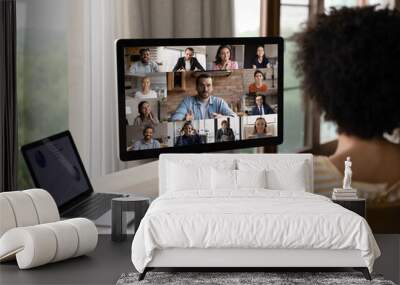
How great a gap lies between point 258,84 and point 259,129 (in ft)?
1.31

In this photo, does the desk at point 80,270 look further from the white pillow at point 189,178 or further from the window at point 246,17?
the window at point 246,17

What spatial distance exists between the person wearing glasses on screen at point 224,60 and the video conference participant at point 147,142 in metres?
0.77

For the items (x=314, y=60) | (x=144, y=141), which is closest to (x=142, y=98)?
(x=144, y=141)

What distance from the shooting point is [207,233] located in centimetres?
504

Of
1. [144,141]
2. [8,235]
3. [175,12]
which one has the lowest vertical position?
[8,235]

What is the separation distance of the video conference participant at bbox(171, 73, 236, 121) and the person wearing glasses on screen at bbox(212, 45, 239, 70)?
0.42 ft

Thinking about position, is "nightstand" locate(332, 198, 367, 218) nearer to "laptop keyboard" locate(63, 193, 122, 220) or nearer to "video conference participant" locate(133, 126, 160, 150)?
"video conference participant" locate(133, 126, 160, 150)

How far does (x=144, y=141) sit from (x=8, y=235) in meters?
1.92

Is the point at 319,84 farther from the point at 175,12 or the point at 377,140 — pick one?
Result: the point at 175,12

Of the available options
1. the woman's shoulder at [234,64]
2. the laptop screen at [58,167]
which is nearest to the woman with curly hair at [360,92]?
the woman's shoulder at [234,64]

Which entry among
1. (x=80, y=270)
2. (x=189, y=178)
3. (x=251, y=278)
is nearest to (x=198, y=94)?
(x=189, y=178)

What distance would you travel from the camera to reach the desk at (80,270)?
506 cm

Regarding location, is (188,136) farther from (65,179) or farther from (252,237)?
(252,237)

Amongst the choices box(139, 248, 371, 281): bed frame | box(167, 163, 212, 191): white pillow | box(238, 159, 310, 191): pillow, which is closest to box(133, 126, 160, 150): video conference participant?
box(167, 163, 212, 191): white pillow
